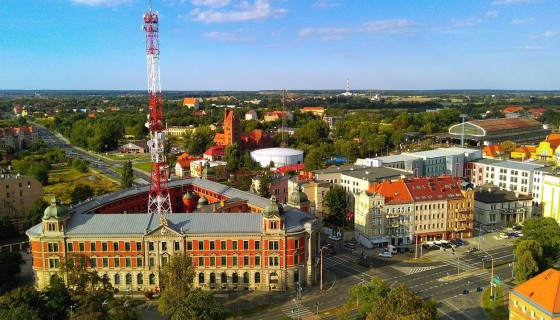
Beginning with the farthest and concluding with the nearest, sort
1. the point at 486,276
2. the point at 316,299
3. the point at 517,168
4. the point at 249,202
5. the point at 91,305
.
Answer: the point at 517,168 < the point at 249,202 < the point at 486,276 < the point at 316,299 < the point at 91,305

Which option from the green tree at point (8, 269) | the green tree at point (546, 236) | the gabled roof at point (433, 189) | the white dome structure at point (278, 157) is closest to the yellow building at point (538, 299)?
the green tree at point (546, 236)

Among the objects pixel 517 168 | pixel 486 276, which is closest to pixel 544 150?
pixel 517 168

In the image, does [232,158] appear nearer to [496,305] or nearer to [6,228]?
[6,228]

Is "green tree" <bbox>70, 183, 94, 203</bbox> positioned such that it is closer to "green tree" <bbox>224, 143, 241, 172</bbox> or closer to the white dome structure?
"green tree" <bbox>224, 143, 241, 172</bbox>

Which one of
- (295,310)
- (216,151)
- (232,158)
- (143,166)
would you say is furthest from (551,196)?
(143,166)

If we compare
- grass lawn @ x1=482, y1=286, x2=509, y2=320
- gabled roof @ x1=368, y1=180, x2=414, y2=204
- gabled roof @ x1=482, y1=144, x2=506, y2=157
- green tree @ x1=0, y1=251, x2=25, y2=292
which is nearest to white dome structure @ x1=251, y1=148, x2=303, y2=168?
gabled roof @ x1=482, y1=144, x2=506, y2=157

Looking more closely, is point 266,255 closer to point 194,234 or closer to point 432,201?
point 194,234

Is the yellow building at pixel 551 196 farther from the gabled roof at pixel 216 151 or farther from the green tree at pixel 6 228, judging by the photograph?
the gabled roof at pixel 216 151
